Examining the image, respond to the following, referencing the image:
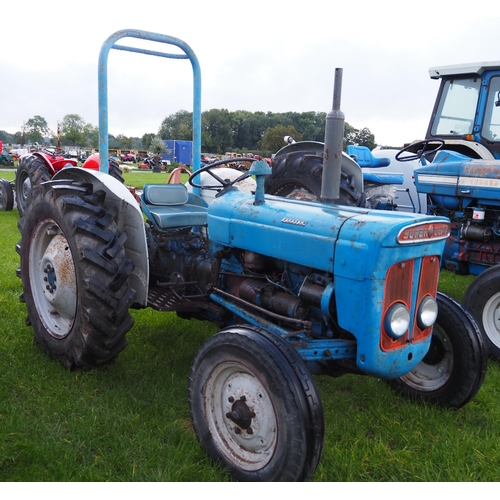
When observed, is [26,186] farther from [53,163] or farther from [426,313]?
[426,313]

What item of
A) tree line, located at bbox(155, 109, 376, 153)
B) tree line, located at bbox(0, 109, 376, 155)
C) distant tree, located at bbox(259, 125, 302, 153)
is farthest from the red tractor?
tree line, located at bbox(155, 109, 376, 153)

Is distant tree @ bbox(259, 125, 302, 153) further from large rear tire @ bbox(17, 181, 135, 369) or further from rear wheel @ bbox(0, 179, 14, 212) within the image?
large rear tire @ bbox(17, 181, 135, 369)

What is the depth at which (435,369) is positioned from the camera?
9.74ft

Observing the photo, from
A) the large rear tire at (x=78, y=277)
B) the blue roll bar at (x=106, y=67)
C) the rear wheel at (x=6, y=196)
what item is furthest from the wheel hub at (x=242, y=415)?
the rear wheel at (x=6, y=196)

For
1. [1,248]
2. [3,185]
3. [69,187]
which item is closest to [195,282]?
[69,187]

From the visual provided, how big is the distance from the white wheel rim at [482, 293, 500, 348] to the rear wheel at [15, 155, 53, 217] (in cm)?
659

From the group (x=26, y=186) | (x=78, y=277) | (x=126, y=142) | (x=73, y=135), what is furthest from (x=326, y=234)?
(x=126, y=142)

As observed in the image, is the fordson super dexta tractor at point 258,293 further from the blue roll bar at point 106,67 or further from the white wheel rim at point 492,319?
the white wheel rim at point 492,319

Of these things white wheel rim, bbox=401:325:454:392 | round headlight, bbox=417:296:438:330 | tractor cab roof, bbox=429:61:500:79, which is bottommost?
white wheel rim, bbox=401:325:454:392

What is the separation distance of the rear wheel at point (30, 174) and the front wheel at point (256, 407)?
21.7 ft

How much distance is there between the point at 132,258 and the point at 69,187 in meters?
0.56

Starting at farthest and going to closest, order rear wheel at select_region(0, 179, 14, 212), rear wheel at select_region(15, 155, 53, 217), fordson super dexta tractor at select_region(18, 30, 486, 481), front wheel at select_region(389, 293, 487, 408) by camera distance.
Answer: rear wheel at select_region(0, 179, 14, 212)
rear wheel at select_region(15, 155, 53, 217)
front wheel at select_region(389, 293, 487, 408)
fordson super dexta tractor at select_region(18, 30, 486, 481)

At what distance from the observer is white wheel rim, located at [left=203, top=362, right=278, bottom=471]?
2.18m

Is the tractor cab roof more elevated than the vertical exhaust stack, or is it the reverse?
the tractor cab roof
